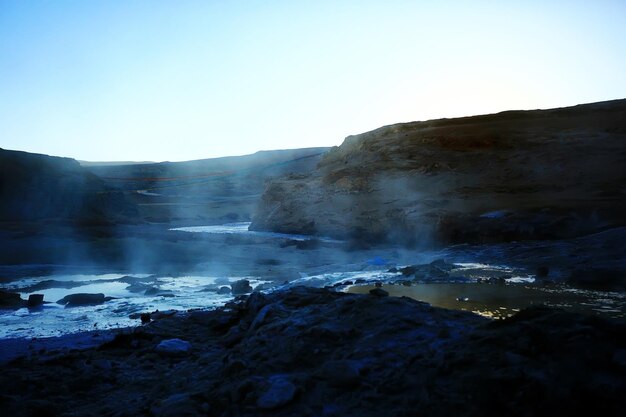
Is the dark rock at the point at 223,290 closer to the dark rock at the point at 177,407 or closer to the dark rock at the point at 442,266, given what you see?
the dark rock at the point at 442,266

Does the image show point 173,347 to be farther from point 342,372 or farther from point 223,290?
point 223,290

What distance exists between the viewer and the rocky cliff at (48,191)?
25359mm

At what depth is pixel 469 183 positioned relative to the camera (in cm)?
2166

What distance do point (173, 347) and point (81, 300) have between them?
15.5 ft

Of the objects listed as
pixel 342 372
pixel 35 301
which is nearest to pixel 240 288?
pixel 35 301

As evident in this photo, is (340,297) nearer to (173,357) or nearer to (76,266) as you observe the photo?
(173,357)

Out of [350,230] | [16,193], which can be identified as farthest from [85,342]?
[16,193]

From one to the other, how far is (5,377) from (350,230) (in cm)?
1717

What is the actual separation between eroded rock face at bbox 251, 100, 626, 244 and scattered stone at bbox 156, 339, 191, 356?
11.7 metres

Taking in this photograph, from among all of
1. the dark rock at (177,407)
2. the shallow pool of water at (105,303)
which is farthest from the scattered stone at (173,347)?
the shallow pool of water at (105,303)

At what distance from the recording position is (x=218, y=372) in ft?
14.6

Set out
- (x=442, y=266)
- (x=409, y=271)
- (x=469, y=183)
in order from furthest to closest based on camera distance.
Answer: (x=469, y=183) → (x=442, y=266) → (x=409, y=271)

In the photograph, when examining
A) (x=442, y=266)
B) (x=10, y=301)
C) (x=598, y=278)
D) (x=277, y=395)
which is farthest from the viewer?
(x=442, y=266)

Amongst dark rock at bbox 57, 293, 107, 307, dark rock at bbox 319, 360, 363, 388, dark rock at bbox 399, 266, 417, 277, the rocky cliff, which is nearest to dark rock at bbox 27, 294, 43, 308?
dark rock at bbox 57, 293, 107, 307
